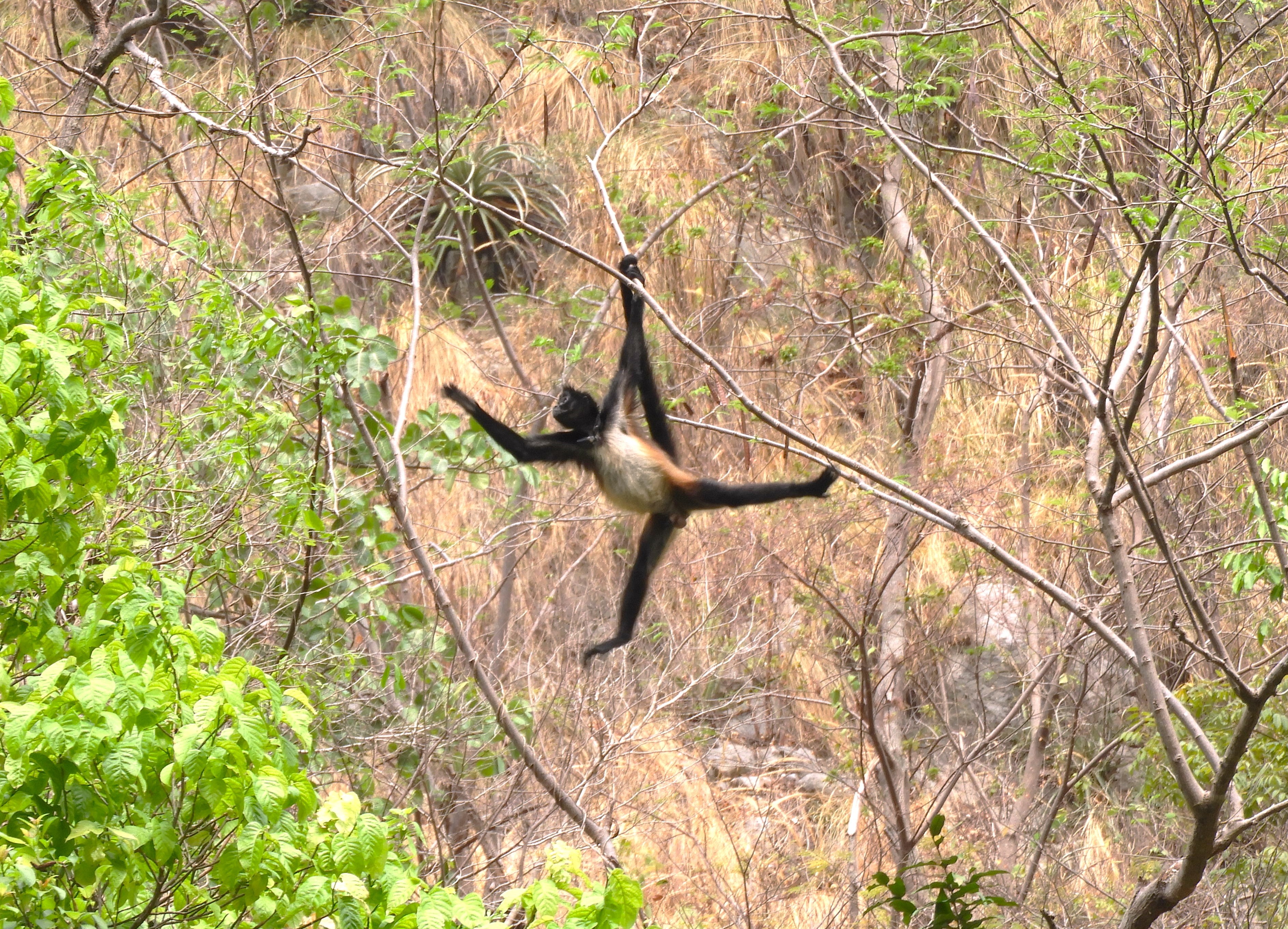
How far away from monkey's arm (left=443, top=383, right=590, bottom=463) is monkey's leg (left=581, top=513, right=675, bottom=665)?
0.60 meters

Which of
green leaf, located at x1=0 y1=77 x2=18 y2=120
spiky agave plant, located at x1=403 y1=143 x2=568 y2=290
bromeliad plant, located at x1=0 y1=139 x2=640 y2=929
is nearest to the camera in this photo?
bromeliad plant, located at x1=0 y1=139 x2=640 y2=929

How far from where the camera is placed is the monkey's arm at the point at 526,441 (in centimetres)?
604

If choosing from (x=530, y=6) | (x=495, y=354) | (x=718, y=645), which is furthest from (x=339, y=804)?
(x=530, y=6)

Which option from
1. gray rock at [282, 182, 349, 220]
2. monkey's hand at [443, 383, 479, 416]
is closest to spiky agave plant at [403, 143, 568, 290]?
gray rock at [282, 182, 349, 220]

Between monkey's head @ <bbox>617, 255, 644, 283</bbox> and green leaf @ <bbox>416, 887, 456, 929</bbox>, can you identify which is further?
monkey's head @ <bbox>617, 255, 644, 283</bbox>

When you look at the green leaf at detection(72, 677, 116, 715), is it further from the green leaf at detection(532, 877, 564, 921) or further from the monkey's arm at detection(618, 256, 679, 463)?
the monkey's arm at detection(618, 256, 679, 463)

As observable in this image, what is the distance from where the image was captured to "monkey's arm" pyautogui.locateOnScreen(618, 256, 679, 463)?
21.5 feet

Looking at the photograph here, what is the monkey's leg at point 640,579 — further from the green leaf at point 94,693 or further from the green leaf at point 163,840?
the green leaf at point 94,693

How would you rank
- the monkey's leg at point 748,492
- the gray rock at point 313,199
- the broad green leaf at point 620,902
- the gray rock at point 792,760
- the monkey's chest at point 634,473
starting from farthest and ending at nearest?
1. the gray rock at point 313,199
2. the gray rock at point 792,760
3. the monkey's chest at point 634,473
4. the monkey's leg at point 748,492
5. the broad green leaf at point 620,902

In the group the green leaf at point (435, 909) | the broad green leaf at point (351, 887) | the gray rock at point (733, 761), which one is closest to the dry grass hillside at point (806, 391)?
the gray rock at point (733, 761)

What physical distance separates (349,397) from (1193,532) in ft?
21.4

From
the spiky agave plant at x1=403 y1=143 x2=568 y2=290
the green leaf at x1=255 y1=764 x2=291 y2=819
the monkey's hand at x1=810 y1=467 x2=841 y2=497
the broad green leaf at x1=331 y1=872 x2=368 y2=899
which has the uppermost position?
the spiky agave plant at x1=403 y1=143 x2=568 y2=290

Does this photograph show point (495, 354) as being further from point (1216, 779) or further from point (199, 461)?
point (1216, 779)

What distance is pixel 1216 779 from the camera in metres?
4.05
